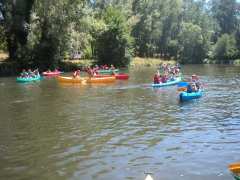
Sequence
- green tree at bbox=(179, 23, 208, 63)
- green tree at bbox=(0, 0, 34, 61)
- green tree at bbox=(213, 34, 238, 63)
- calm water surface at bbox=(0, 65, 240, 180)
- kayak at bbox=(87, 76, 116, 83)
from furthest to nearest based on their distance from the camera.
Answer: green tree at bbox=(213, 34, 238, 63)
green tree at bbox=(179, 23, 208, 63)
green tree at bbox=(0, 0, 34, 61)
kayak at bbox=(87, 76, 116, 83)
calm water surface at bbox=(0, 65, 240, 180)

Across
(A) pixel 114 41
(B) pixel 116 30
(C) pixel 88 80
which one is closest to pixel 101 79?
(C) pixel 88 80

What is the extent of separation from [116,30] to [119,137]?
176ft

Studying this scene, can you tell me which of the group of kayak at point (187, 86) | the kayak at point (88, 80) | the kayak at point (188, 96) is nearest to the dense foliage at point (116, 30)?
the kayak at point (88, 80)

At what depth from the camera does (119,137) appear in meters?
17.4

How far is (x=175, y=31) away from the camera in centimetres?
9562

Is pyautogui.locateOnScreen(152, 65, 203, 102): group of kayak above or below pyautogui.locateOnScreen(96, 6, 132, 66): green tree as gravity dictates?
below

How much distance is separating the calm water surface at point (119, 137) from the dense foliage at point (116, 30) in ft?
86.3

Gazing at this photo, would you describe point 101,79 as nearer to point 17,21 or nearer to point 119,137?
point 17,21

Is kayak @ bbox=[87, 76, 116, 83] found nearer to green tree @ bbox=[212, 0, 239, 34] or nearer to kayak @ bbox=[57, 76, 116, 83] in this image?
kayak @ bbox=[57, 76, 116, 83]

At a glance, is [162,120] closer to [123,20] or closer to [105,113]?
[105,113]

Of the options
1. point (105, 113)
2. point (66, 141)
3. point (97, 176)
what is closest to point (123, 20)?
point (105, 113)

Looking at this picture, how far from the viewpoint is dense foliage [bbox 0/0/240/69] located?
→ 182 feet

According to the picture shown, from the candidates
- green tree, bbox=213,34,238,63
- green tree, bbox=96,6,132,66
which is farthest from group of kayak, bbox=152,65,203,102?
green tree, bbox=213,34,238,63

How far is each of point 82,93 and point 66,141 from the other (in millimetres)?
16900
